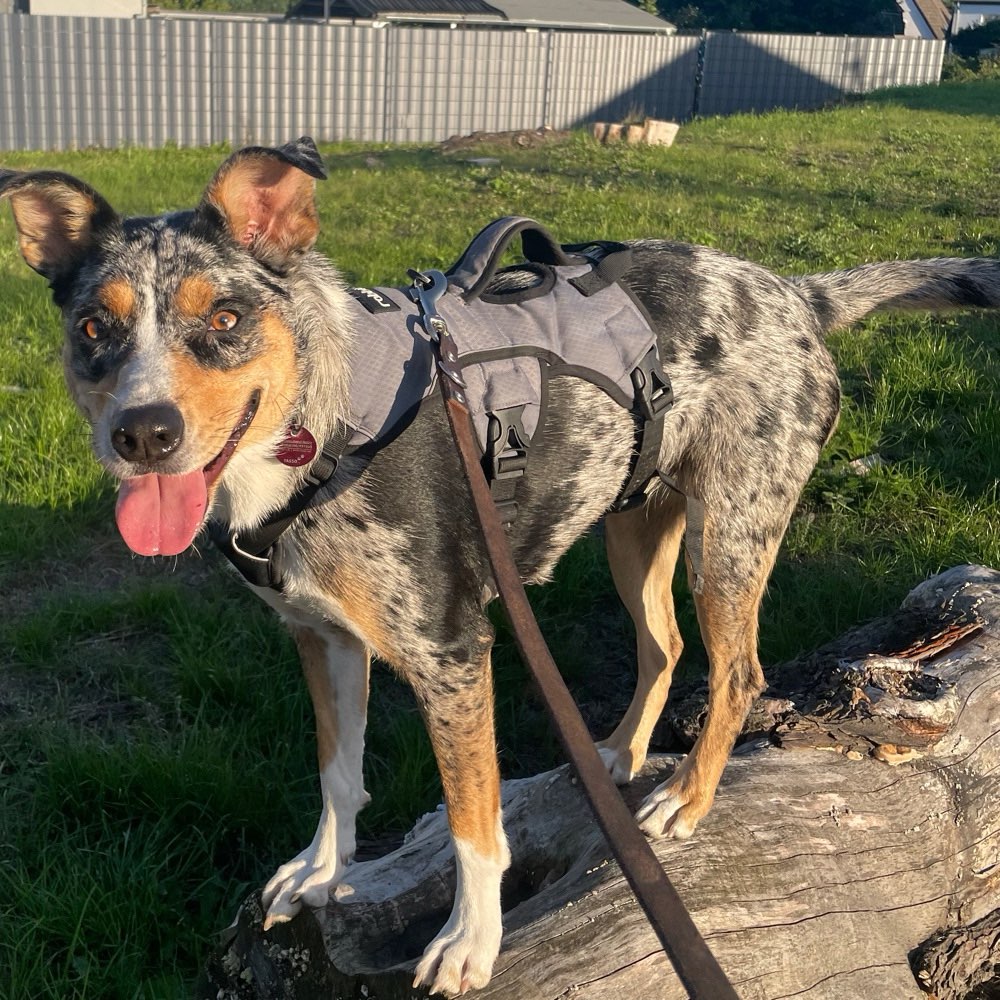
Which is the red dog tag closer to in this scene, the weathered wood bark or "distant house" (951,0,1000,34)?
the weathered wood bark

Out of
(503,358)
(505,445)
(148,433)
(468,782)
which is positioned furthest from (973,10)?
(148,433)

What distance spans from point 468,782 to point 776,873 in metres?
0.88

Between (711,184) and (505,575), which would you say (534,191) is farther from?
(505,575)

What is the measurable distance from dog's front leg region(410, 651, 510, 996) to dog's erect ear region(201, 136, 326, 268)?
1.30m

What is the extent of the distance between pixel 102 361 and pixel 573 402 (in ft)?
4.59

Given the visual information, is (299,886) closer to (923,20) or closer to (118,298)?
(118,298)

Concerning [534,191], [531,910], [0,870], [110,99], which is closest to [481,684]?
[531,910]

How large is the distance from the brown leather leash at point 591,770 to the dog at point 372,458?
388mm

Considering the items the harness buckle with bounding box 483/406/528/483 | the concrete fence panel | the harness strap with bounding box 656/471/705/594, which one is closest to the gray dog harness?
the harness buckle with bounding box 483/406/528/483

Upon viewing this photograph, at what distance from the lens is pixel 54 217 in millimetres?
3221

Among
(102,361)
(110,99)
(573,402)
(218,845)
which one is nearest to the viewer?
(102,361)

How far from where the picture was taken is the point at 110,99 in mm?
21875

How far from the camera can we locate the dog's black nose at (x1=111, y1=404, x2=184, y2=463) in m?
2.65

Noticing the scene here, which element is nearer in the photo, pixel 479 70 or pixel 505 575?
pixel 505 575
